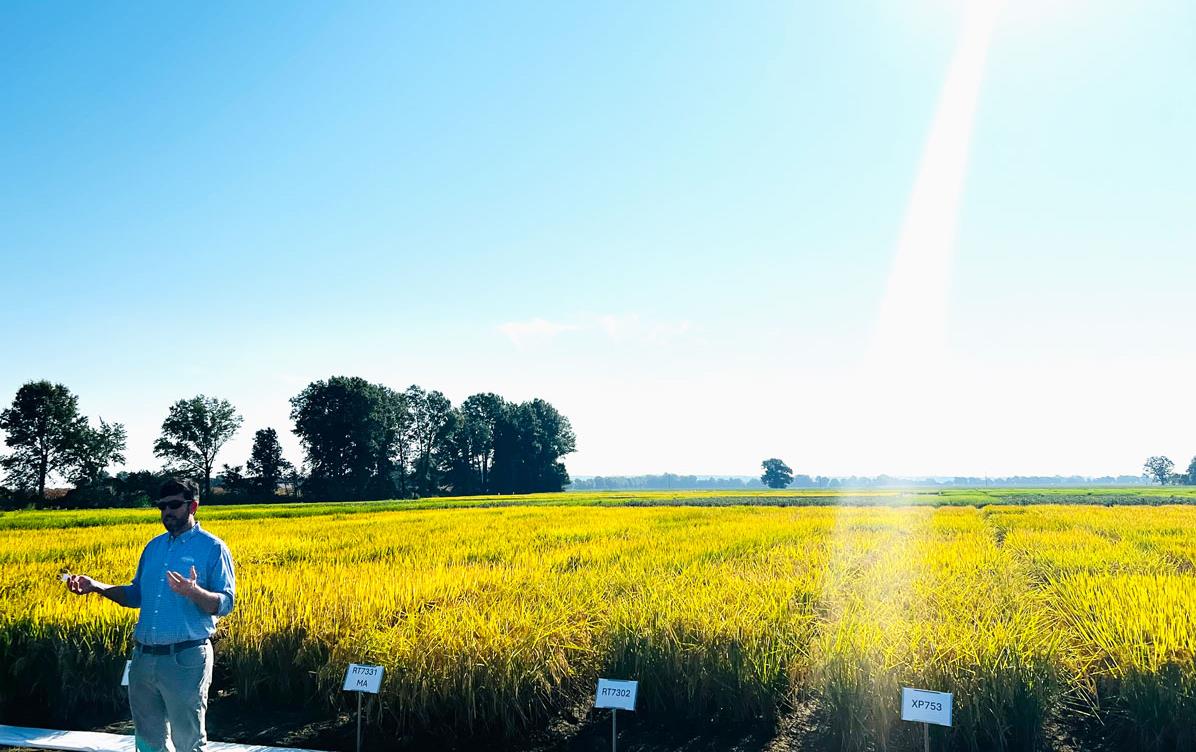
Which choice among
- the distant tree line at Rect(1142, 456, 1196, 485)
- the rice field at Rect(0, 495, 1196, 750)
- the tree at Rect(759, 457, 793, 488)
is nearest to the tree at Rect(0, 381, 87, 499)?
the rice field at Rect(0, 495, 1196, 750)

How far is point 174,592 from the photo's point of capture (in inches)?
142

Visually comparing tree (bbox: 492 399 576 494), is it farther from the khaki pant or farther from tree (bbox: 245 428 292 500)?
the khaki pant

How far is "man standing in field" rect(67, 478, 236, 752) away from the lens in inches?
142

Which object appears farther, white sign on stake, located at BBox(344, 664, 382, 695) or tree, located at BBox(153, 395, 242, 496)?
tree, located at BBox(153, 395, 242, 496)

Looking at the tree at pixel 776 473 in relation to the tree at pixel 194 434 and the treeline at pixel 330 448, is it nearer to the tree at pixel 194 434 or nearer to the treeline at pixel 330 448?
the treeline at pixel 330 448

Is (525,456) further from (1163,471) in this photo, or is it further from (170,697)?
(1163,471)

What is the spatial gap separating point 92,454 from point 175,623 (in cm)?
6490

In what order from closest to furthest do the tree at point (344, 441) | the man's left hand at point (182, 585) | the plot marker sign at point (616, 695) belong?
the man's left hand at point (182, 585) < the plot marker sign at point (616, 695) < the tree at point (344, 441)

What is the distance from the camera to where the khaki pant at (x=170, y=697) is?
3.62 m

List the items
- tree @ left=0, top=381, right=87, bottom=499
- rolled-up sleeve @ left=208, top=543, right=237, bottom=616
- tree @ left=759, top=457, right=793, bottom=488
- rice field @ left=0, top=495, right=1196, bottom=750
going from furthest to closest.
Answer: tree @ left=759, top=457, right=793, bottom=488, tree @ left=0, top=381, right=87, bottom=499, rice field @ left=0, top=495, right=1196, bottom=750, rolled-up sleeve @ left=208, top=543, right=237, bottom=616

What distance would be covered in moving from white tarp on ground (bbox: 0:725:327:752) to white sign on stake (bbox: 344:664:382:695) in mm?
578

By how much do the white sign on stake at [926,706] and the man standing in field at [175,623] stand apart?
3805 mm

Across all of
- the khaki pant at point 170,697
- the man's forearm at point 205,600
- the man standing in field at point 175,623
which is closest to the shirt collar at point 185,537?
the man standing in field at point 175,623

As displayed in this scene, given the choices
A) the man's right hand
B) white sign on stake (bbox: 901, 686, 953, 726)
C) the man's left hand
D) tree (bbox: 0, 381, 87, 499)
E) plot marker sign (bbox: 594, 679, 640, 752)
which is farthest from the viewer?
tree (bbox: 0, 381, 87, 499)
